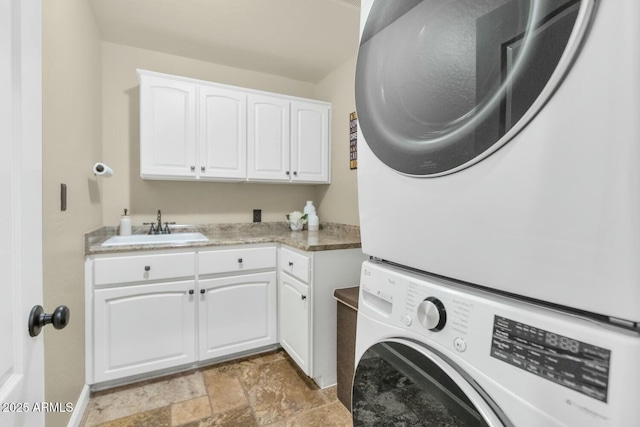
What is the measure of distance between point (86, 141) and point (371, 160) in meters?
1.81

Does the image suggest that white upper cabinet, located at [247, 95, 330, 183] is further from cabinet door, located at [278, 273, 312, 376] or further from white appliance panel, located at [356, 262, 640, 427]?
white appliance panel, located at [356, 262, 640, 427]

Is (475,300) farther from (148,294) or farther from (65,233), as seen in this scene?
(148,294)

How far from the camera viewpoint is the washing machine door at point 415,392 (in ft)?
1.74

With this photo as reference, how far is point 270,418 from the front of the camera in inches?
61.1

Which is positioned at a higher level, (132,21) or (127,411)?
(132,21)

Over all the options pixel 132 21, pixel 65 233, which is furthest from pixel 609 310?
pixel 132 21

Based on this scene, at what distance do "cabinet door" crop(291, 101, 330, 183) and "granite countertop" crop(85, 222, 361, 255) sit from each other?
19.7 inches

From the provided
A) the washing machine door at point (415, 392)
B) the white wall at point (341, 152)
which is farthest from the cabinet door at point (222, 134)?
the washing machine door at point (415, 392)

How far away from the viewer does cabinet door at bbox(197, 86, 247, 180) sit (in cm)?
223

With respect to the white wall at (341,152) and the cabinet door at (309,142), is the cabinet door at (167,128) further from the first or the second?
the white wall at (341,152)

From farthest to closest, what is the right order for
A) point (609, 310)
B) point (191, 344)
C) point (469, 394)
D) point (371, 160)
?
point (191, 344) < point (371, 160) < point (469, 394) < point (609, 310)

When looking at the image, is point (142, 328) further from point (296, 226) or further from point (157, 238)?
point (296, 226)

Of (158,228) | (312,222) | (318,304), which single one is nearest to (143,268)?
(158,228)

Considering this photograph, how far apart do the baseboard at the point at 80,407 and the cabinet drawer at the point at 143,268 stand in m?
0.58
